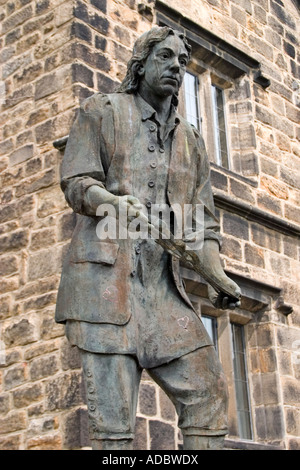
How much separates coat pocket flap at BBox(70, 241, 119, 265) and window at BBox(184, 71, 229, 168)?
5.74 m

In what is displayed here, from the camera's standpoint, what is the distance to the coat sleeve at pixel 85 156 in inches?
150

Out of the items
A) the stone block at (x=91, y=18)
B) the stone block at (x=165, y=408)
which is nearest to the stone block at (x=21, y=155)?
the stone block at (x=91, y=18)

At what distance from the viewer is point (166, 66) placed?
13.2ft

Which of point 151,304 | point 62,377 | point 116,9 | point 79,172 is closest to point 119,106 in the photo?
point 79,172

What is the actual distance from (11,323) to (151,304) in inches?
156

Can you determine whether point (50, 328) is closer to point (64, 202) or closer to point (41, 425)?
point (41, 425)

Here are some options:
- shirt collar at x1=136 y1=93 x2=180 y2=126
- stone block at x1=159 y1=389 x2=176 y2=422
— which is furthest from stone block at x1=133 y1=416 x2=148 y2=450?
shirt collar at x1=136 y1=93 x2=180 y2=126

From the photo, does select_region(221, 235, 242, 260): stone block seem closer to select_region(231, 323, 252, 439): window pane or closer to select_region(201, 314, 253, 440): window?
select_region(201, 314, 253, 440): window

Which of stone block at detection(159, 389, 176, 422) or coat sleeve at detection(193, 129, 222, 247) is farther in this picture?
stone block at detection(159, 389, 176, 422)

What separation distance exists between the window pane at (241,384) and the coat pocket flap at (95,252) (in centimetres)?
517

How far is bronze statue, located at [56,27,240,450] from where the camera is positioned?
3.63 m

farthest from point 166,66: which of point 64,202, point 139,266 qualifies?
point 64,202
